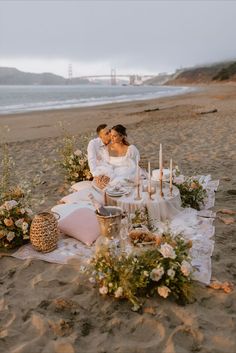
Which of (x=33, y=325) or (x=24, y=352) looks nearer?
Answer: (x=24, y=352)

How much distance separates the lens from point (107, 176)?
6.49 metres

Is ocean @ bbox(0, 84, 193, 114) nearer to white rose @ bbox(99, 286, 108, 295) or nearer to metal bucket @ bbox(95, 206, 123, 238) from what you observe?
metal bucket @ bbox(95, 206, 123, 238)

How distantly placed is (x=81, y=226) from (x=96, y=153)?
2102 mm

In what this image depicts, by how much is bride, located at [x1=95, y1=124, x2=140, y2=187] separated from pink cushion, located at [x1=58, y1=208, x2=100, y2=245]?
1.14m

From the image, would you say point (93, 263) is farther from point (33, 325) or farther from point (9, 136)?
point (9, 136)

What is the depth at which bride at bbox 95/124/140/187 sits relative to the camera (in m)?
6.48

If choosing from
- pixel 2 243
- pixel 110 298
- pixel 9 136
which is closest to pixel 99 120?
pixel 9 136

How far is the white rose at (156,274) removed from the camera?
363 cm

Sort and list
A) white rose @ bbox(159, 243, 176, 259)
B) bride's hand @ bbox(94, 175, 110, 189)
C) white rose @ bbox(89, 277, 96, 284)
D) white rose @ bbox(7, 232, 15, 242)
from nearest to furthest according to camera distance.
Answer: white rose @ bbox(159, 243, 176, 259) → white rose @ bbox(89, 277, 96, 284) → white rose @ bbox(7, 232, 15, 242) → bride's hand @ bbox(94, 175, 110, 189)

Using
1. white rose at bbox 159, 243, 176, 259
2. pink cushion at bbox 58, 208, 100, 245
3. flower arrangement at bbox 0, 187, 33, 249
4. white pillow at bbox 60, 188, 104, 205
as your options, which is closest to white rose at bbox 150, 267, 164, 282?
white rose at bbox 159, 243, 176, 259

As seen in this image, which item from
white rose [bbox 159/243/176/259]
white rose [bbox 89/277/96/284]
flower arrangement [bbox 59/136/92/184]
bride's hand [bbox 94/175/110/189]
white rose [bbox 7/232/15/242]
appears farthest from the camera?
flower arrangement [bbox 59/136/92/184]

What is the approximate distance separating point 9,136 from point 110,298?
1308 centimetres

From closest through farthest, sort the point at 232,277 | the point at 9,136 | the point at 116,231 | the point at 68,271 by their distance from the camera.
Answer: the point at 232,277, the point at 68,271, the point at 116,231, the point at 9,136

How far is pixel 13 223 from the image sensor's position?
494 centimetres
